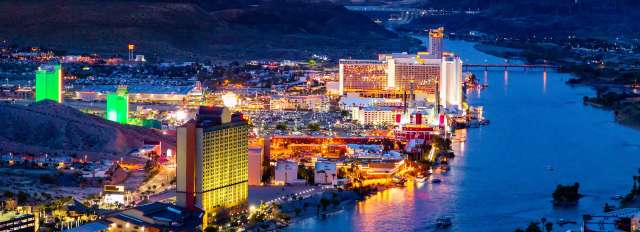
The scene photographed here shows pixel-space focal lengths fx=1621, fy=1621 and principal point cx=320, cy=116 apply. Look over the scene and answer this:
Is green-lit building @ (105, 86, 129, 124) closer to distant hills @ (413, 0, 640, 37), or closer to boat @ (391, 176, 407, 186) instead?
boat @ (391, 176, 407, 186)

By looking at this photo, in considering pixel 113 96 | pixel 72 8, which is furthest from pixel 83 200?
pixel 72 8

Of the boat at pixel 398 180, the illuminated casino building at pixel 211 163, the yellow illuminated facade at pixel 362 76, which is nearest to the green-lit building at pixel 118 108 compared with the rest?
the boat at pixel 398 180

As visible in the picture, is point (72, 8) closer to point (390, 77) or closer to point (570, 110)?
point (390, 77)

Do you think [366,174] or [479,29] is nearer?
[366,174]

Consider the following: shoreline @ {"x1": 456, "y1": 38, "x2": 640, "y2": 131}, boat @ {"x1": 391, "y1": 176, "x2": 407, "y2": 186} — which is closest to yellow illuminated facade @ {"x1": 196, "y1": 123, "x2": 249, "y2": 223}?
boat @ {"x1": 391, "y1": 176, "x2": 407, "y2": 186}

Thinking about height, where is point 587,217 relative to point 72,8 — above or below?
below

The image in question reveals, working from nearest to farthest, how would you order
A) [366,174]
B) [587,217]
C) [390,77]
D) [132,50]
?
[587,217], [366,174], [390,77], [132,50]

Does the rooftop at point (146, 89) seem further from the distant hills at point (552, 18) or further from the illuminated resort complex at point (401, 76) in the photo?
the distant hills at point (552, 18)
